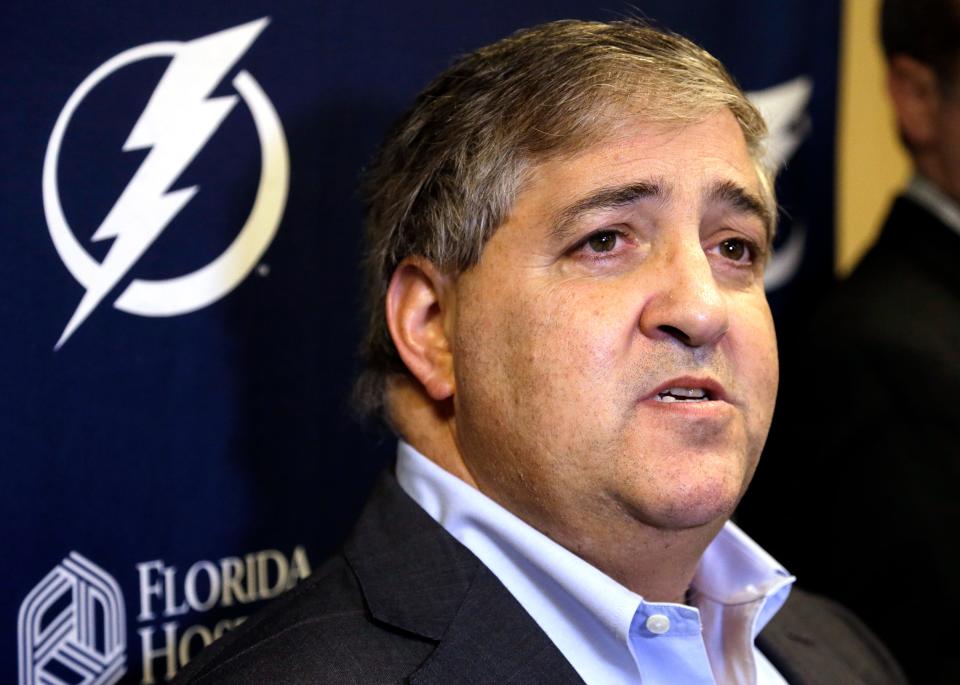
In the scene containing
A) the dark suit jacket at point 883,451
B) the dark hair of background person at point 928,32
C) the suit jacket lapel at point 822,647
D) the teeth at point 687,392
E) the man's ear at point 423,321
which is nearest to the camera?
the teeth at point 687,392

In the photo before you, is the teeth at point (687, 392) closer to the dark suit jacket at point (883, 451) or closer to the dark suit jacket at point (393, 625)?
the dark suit jacket at point (393, 625)

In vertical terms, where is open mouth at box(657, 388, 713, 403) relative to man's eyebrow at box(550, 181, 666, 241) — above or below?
below

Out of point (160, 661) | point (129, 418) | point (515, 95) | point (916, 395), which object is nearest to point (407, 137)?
point (515, 95)

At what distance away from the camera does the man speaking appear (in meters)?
1.40

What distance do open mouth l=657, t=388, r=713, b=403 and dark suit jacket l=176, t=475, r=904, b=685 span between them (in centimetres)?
29

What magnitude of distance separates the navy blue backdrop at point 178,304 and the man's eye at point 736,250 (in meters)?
0.60

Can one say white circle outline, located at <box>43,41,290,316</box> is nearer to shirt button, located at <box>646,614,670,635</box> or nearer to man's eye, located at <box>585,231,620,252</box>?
man's eye, located at <box>585,231,620,252</box>

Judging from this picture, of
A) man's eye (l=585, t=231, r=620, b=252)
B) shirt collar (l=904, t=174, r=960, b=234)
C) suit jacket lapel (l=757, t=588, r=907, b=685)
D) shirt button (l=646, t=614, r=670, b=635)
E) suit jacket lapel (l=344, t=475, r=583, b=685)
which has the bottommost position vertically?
suit jacket lapel (l=757, t=588, r=907, b=685)

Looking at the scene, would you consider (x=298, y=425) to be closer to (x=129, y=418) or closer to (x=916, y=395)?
(x=129, y=418)

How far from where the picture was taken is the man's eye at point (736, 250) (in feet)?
5.22

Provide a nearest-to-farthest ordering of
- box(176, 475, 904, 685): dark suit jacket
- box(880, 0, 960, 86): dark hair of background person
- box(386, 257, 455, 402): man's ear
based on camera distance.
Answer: box(176, 475, 904, 685): dark suit jacket → box(386, 257, 455, 402): man's ear → box(880, 0, 960, 86): dark hair of background person

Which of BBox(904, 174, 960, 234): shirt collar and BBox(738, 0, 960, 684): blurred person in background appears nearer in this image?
BBox(738, 0, 960, 684): blurred person in background

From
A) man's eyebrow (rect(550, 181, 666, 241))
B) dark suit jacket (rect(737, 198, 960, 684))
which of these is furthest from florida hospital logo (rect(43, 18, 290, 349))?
dark suit jacket (rect(737, 198, 960, 684))

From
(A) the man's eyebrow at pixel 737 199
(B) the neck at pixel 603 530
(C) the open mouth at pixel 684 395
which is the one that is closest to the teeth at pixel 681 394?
(C) the open mouth at pixel 684 395
